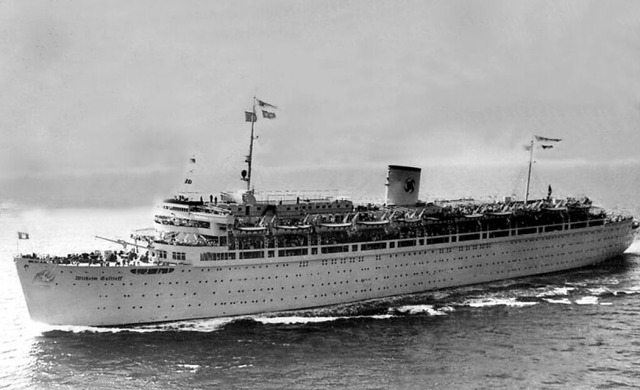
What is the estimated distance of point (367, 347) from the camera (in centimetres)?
3103

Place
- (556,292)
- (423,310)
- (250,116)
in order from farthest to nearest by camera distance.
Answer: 1. (556,292)
2. (250,116)
3. (423,310)

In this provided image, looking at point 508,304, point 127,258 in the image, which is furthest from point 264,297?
point 508,304

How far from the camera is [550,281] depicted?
4600 cm

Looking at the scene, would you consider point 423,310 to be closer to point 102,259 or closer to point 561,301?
point 561,301

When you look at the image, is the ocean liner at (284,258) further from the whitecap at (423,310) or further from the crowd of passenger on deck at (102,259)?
the whitecap at (423,310)

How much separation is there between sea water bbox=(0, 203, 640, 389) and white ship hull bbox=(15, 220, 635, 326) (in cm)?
78

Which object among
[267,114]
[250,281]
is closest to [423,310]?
[250,281]

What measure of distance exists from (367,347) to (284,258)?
7.77 metres

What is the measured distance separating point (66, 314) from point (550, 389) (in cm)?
2404

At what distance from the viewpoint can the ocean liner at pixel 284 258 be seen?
108ft

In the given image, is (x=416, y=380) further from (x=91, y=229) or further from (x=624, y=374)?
(x=91, y=229)

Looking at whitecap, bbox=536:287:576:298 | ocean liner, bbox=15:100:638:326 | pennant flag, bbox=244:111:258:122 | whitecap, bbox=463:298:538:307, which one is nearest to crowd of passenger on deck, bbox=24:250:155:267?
ocean liner, bbox=15:100:638:326

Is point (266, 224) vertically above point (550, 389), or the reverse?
point (266, 224)

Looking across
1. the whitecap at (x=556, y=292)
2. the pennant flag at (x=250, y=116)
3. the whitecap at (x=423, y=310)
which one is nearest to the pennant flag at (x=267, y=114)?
the pennant flag at (x=250, y=116)
